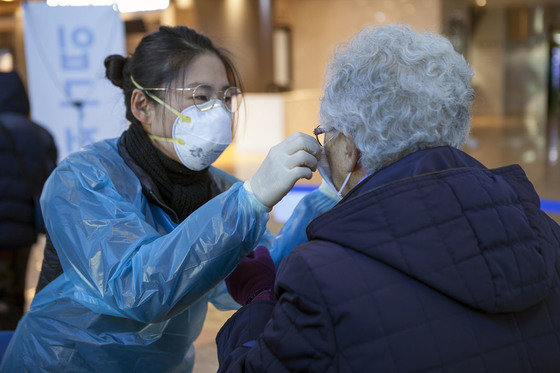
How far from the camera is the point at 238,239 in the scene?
118 centimetres

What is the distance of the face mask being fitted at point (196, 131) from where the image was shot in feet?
5.03

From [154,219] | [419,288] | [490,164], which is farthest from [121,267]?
[490,164]

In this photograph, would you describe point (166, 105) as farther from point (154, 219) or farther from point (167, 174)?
point (154, 219)

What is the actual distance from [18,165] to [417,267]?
263 cm

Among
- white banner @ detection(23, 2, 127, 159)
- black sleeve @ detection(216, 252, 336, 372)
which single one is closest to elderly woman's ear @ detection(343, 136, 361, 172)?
black sleeve @ detection(216, 252, 336, 372)

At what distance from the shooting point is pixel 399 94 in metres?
1.02

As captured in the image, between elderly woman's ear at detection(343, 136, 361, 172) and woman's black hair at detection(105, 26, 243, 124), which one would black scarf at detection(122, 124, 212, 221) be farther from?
elderly woman's ear at detection(343, 136, 361, 172)

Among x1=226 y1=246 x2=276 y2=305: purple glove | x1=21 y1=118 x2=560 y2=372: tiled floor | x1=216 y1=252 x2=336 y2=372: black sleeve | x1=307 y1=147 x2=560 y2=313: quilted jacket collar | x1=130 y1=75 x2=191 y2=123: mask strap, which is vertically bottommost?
x1=21 y1=118 x2=560 y2=372: tiled floor

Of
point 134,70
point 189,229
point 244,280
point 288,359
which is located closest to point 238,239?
point 189,229

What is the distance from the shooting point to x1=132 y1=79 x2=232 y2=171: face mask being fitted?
1.53 meters

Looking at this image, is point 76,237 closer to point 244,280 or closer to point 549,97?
point 244,280

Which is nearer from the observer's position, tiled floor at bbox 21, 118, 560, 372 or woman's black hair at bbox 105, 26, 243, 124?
woman's black hair at bbox 105, 26, 243, 124

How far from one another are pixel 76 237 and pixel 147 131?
0.41 m

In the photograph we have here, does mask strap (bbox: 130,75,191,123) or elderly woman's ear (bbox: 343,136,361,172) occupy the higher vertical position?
mask strap (bbox: 130,75,191,123)
